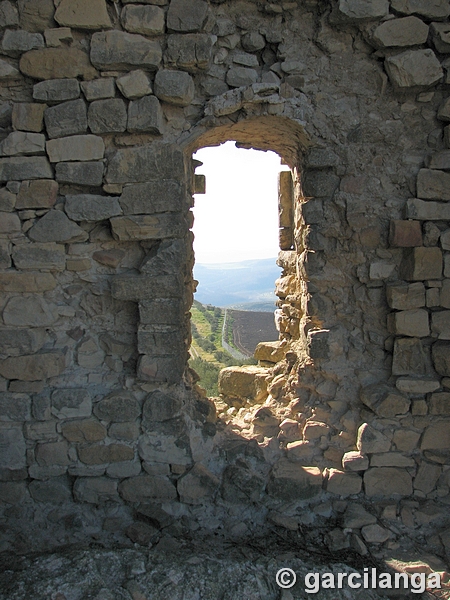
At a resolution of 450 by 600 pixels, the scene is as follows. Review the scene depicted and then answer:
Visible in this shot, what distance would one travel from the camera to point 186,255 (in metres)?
3.31

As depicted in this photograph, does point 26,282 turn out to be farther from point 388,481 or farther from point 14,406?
point 388,481

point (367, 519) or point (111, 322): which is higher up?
point (111, 322)

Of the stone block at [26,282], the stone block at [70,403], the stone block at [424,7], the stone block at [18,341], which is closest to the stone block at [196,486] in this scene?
the stone block at [70,403]

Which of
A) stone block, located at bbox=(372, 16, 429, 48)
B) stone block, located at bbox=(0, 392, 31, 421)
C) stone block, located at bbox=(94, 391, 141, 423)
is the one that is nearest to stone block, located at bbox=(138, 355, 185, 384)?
stone block, located at bbox=(94, 391, 141, 423)

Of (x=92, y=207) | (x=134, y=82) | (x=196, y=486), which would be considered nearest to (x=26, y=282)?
(x=92, y=207)

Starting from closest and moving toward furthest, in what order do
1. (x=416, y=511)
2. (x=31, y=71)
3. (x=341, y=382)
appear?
1. (x=31, y=71)
2. (x=416, y=511)
3. (x=341, y=382)

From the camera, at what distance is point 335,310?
138 inches

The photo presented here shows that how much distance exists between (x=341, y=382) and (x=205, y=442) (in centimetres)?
117

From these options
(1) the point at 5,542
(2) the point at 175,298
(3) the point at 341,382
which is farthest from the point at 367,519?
(1) the point at 5,542

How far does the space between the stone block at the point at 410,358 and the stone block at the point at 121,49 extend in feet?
8.86

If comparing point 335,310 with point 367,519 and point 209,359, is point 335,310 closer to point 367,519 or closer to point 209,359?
point 367,519

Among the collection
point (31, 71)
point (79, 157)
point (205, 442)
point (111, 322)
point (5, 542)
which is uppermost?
point (31, 71)

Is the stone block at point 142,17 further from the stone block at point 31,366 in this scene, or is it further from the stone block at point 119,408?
the stone block at point 119,408

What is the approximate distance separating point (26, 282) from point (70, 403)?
3.10ft
